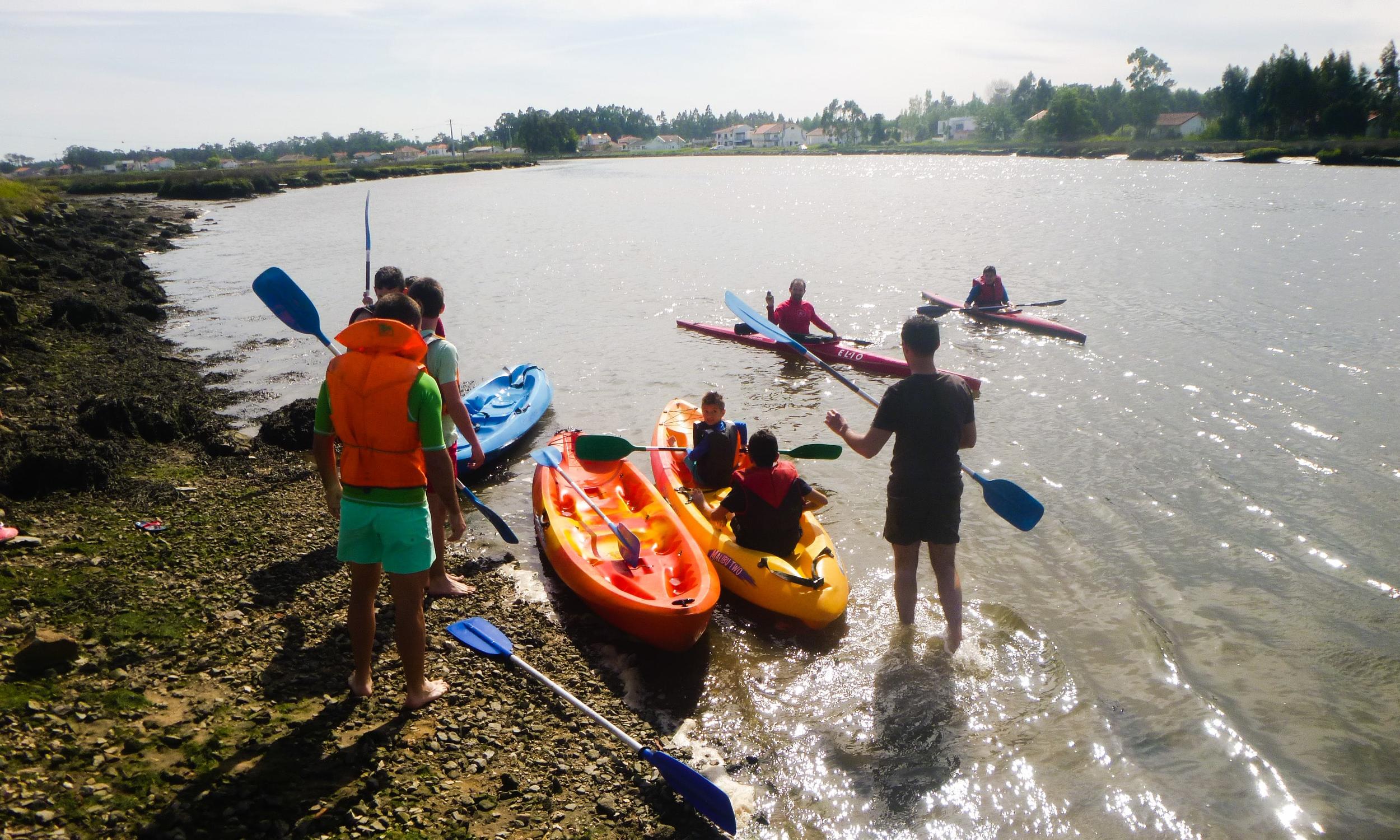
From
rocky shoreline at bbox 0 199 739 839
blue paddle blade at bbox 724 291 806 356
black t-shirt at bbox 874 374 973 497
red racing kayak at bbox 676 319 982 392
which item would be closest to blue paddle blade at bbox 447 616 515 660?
rocky shoreline at bbox 0 199 739 839

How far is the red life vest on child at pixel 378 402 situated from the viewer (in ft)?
11.4

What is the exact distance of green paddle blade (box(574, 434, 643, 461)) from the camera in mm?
6750

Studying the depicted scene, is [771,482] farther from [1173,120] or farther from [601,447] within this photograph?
[1173,120]

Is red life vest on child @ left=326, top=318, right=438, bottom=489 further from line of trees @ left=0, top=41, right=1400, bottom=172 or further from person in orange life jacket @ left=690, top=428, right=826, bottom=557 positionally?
line of trees @ left=0, top=41, right=1400, bottom=172

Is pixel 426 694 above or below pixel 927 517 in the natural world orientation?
below

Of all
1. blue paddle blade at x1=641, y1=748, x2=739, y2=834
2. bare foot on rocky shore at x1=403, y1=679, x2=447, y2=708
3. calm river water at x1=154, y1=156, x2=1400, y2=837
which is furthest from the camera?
calm river water at x1=154, y1=156, x2=1400, y2=837

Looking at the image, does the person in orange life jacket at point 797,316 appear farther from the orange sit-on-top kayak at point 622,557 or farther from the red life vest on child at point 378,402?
the red life vest on child at point 378,402

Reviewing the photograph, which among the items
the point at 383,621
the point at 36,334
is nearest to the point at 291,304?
the point at 383,621

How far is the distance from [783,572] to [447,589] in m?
2.34

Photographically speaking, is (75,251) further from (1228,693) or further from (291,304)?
(1228,693)

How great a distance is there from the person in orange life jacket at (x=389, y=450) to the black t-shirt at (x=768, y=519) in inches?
99.4

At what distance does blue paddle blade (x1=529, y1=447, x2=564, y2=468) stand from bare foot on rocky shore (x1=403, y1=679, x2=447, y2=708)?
2.76m

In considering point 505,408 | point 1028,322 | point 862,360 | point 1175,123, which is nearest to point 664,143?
point 1175,123

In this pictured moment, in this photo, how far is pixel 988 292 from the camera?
1582cm
